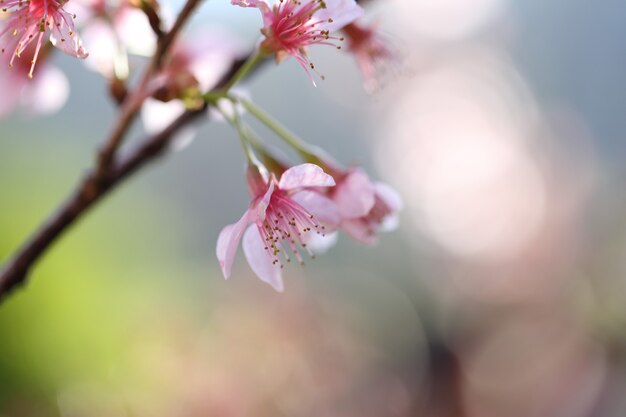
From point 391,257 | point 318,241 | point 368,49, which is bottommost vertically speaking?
point 391,257

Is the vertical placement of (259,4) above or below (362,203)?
above

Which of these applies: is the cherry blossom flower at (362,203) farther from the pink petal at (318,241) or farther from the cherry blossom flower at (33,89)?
the cherry blossom flower at (33,89)

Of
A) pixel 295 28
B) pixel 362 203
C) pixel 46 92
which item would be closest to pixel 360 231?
pixel 362 203

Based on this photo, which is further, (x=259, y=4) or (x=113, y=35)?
(x=113, y=35)

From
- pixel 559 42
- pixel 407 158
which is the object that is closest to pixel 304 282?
pixel 407 158

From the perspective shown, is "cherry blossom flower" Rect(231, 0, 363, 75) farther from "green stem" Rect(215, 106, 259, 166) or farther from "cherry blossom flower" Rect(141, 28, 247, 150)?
"cherry blossom flower" Rect(141, 28, 247, 150)

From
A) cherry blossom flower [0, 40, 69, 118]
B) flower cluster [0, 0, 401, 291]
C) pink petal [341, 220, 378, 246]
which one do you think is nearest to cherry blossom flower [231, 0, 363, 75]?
flower cluster [0, 0, 401, 291]

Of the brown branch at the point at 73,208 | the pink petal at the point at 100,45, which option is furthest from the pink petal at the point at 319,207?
the pink petal at the point at 100,45

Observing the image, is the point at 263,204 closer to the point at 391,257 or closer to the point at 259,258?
the point at 259,258
